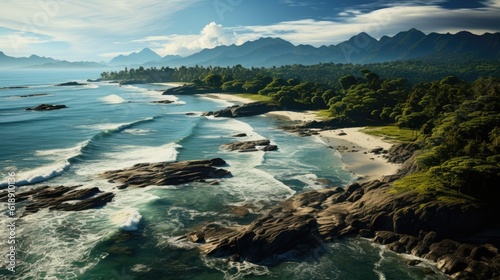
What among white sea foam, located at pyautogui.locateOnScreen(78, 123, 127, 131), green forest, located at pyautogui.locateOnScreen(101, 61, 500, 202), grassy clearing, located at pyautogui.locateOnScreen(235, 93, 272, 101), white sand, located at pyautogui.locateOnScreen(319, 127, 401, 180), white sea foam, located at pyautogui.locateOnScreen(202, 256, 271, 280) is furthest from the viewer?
grassy clearing, located at pyautogui.locateOnScreen(235, 93, 272, 101)

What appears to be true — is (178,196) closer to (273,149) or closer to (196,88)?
(273,149)

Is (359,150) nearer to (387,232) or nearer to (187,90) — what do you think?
(387,232)

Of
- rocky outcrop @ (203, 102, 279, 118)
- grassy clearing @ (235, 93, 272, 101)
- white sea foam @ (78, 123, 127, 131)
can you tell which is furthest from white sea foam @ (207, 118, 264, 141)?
grassy clearing @ (235, 93, 272, 101)

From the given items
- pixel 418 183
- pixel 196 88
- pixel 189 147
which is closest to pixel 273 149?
pixel 189 147

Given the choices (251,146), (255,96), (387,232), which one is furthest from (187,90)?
(387,232)

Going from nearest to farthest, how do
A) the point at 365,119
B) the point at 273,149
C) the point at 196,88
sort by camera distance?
the point at 273,149 < the point at 365,119 < the point at 196,88

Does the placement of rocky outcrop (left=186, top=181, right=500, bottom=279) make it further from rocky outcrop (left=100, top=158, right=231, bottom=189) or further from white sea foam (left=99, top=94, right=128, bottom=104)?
white sea foam (left=99, top=94, right=128, bottom=104)
